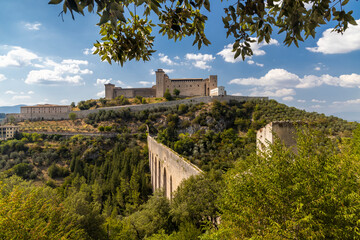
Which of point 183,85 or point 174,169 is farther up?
point 183,85

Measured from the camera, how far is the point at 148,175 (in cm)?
2586

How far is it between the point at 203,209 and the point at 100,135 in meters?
31.4

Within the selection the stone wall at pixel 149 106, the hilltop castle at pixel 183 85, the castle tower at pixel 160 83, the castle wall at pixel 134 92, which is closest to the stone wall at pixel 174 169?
the stone wall at pixel 149 106

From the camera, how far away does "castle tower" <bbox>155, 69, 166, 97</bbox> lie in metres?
54.2

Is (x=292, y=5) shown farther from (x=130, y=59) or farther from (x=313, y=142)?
(x=313, y=142)

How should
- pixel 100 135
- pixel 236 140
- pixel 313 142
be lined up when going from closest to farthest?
pixel 313 142
pixel 236 140
pixel 100 135

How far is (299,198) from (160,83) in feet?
176

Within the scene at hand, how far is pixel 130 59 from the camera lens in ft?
7.72

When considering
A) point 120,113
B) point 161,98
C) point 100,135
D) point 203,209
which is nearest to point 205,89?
point 161,98

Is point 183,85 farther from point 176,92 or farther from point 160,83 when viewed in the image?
point 160,83

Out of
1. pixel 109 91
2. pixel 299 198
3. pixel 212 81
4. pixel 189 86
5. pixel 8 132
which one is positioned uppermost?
pixel 212 81

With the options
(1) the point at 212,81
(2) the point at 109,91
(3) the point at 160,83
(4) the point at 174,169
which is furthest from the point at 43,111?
(4) the point at 174,169

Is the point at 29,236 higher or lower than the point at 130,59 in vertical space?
lower

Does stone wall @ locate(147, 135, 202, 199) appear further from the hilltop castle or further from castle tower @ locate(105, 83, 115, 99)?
castle tower @ locate(105, 83, 115, 99)
